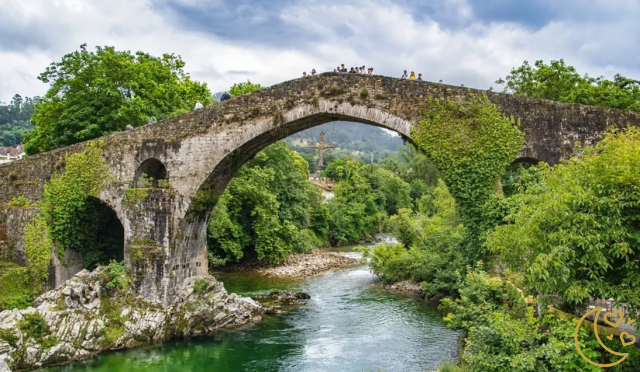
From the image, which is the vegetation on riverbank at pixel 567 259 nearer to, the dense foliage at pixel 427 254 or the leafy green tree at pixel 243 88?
the dense foliage at pixel 427 254

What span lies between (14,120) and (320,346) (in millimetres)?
99460

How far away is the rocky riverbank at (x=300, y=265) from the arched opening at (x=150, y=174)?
833 cm

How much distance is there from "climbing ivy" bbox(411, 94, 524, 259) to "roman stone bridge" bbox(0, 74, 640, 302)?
25cm

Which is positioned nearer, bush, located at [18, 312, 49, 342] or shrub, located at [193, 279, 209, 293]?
bush, located at [18, 312, 49, 342]

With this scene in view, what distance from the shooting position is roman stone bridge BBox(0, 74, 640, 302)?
11742 mm

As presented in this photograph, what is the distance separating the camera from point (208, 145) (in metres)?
14.0

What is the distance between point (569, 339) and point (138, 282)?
1052cm

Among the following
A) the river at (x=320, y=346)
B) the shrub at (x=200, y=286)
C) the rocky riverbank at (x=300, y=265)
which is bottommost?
the river at (x=320, y=346)

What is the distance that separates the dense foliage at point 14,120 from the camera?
76.8 metres

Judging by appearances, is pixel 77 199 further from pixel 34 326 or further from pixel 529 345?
pixel 529 345

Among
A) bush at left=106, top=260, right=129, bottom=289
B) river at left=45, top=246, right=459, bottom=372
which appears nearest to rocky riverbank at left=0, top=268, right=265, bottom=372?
bush at left=106, top=260, right=129, bottom=289

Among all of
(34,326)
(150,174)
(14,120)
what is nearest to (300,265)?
(150,174)

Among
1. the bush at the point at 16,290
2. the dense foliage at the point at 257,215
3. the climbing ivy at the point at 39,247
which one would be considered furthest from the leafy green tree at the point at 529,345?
the dense foliage at the point at 257,215

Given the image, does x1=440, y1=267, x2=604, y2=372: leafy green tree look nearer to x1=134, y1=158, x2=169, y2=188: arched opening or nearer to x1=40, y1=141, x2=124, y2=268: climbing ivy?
x1=134, y1=158, x2=169, y2=188: arched opening
